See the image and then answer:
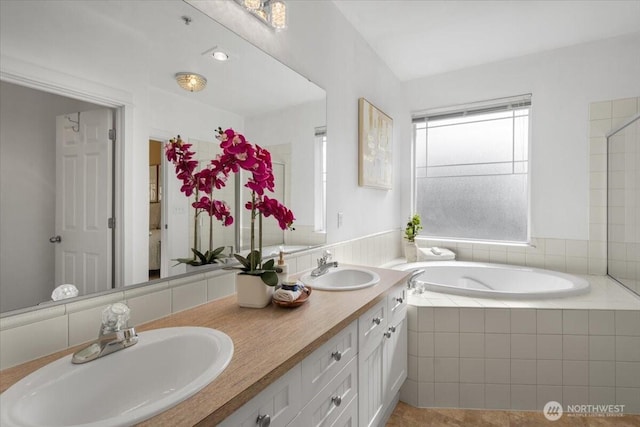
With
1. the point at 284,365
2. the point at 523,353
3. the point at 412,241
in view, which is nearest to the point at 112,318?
the point at 284,365

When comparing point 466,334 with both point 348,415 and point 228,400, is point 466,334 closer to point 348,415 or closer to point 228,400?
point 348,415

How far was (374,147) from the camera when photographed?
262 cm

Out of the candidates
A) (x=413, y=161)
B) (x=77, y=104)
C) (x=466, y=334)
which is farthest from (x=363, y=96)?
(x=77, y=104)

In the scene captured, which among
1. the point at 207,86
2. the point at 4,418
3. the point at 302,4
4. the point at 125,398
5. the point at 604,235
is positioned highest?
the point at 302,4

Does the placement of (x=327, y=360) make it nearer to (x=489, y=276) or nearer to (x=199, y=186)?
(x=199, y=186)

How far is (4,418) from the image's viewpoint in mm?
522

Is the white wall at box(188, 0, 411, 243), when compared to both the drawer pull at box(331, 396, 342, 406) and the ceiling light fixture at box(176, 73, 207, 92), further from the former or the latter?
the drawer pull at box(331, 396, 342, 406)

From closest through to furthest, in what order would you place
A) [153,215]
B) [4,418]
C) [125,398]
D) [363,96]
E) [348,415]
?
[4,418]
[125,398]
[153,215]
[348,415]
[363,96]

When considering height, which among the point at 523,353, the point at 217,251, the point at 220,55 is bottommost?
the point at 523,353

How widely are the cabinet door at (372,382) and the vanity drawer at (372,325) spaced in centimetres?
3

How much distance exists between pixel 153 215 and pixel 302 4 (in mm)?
1478

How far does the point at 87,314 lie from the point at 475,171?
3.26m

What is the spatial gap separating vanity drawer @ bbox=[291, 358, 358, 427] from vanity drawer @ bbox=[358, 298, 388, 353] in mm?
96

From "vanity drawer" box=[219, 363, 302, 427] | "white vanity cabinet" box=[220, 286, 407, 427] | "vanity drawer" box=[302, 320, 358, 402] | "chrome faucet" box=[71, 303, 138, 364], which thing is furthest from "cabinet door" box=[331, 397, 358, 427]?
"chrome faucet" box=[71, 303, 138, 364]
